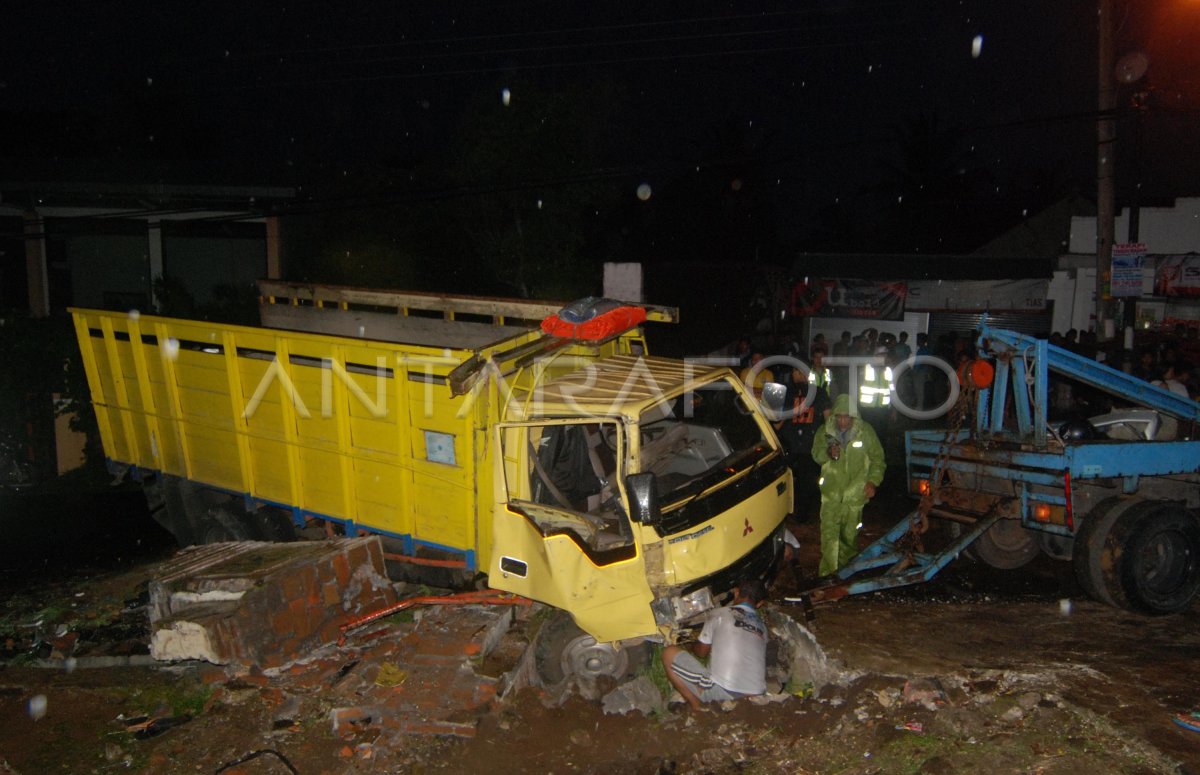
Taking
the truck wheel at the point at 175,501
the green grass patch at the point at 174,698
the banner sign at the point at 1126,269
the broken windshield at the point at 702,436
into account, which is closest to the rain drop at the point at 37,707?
the green grass patch at the point at 174,698

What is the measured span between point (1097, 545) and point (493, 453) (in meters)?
4.33

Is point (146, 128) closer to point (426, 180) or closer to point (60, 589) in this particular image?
point (426, 180)

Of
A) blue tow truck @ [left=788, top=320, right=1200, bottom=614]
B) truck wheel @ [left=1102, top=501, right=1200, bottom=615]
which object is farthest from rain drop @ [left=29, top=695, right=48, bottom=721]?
truck wheel @ [left=1102, top=501, right=1200, bottom=615]

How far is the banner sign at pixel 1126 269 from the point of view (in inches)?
433

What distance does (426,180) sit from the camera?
17.2 meters

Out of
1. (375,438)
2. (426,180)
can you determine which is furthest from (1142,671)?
(426,180)

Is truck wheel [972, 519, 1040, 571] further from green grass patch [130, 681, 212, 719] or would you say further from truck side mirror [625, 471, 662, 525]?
green grass patch [130, 681, 212, 719]

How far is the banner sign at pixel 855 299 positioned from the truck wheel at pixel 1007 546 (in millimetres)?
12394

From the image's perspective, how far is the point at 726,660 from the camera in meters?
4.52

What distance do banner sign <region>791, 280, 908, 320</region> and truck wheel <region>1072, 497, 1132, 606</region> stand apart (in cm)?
1342

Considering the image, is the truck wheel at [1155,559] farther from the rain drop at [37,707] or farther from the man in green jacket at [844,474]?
the rain drop at [37,707]

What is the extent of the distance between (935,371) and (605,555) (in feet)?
31.4

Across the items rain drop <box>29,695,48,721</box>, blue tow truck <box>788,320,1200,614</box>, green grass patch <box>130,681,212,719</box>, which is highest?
blue tow truck <box>788,320,1200,614</box>

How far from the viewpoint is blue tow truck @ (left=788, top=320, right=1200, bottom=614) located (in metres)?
5.68
